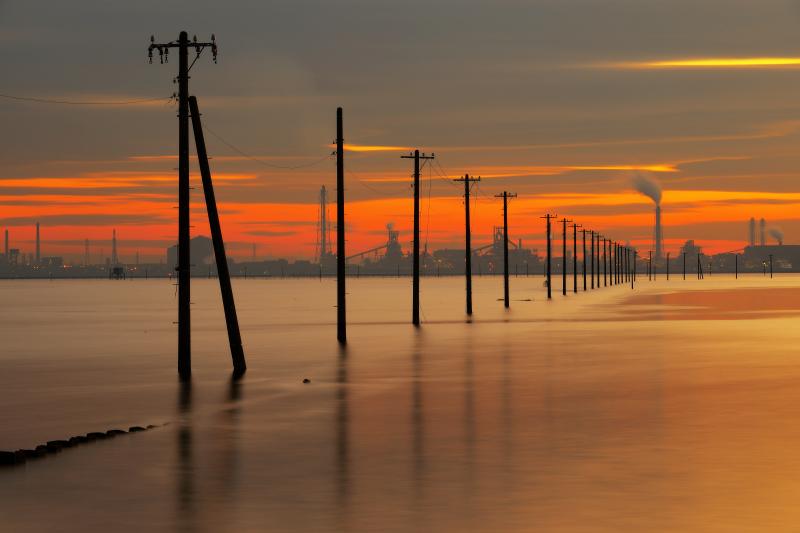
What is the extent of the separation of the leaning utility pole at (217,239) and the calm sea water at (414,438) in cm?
78

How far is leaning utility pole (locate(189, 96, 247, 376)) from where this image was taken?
34.9 m

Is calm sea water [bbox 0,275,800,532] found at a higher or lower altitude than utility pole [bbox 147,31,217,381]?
lower

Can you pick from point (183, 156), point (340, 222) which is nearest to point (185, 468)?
point (183, 156)

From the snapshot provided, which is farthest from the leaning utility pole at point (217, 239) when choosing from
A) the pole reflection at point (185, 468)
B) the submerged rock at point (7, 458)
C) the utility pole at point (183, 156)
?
the submerged rock at point (7, 458)

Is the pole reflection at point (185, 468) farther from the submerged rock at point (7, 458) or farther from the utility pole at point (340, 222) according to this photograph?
the utility pole at point (340, 222)

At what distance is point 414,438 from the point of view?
20.1 meters

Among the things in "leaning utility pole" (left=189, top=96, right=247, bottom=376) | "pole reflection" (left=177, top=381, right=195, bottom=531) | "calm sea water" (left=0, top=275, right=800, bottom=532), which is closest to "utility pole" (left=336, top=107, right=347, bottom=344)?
"calm sea water" (left=0, top=275, right=800, bottom=532)

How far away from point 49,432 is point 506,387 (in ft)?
35.0

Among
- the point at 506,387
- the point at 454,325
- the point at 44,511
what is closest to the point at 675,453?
the point at 44,511

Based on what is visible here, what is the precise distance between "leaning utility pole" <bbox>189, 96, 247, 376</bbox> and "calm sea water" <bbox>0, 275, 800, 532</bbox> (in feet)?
2.55

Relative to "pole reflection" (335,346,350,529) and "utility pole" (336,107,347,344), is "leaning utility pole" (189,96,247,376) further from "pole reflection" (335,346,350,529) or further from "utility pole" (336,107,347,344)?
"utility pole" (336,107,347,344)

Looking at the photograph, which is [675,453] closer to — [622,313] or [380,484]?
[380,484]

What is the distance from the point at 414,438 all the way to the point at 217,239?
55.4 ft

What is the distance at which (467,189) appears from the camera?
8462 cm
